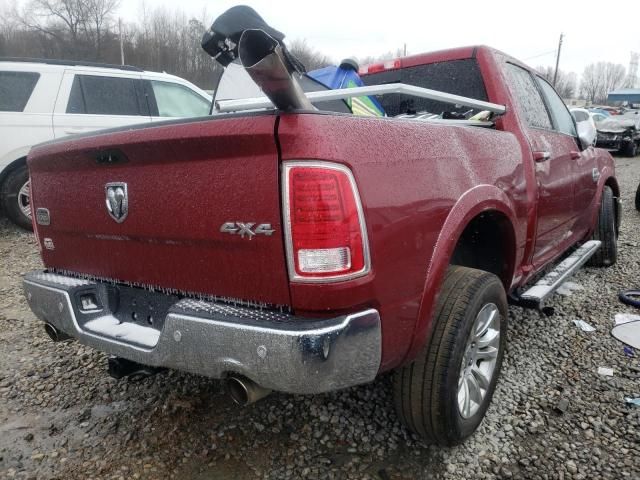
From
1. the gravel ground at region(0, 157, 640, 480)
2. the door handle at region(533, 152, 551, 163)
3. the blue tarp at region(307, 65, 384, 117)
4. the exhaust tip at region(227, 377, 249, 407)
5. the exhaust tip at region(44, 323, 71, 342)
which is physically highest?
the blue tarp at region(307, 65, 384, 117)

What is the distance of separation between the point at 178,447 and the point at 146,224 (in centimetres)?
106

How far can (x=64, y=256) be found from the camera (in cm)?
235

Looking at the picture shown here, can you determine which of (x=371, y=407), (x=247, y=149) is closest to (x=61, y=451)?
(x=371, y=407)

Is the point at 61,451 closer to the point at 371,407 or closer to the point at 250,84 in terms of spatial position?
the point at 371,407

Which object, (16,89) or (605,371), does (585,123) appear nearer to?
(605,371)

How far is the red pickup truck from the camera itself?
1.52 metres

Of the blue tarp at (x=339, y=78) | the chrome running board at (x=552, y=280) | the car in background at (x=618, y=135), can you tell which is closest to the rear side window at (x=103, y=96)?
the blue tarp at (x=339, y=78)

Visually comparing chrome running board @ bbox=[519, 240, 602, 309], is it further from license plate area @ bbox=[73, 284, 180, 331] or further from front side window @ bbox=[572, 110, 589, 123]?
license plate area @ bbox=[73, 284, 180, 331]

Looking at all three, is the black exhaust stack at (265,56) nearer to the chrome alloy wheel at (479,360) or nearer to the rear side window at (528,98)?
the chrome alloy wheel at (479,360)

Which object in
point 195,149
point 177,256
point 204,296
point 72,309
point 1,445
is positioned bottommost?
point 1,445

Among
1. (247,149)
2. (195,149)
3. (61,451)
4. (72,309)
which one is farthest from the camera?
(61,451)

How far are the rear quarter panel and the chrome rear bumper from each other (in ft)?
0.26

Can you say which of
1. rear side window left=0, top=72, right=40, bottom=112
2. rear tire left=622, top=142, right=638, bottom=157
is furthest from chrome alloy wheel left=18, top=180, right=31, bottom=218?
rear tire left=622, top=142, right=638, bottom=157

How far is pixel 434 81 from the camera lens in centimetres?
328
